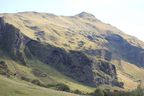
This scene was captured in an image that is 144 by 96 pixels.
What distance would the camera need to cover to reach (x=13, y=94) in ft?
512

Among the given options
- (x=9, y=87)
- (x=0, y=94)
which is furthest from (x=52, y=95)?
(x=0, y=94)

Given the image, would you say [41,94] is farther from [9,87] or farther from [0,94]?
[0,94]

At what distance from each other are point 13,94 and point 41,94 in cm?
2171

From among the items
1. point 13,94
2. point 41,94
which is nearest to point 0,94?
point 13,94

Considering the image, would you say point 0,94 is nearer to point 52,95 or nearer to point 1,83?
point 1,83

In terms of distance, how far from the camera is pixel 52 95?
18050 centimetres

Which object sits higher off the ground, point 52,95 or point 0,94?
point 0,94

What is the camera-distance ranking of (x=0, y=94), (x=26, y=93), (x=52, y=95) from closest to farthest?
(x=0, y=94), (x=26, y=93), (x=52, y=95)

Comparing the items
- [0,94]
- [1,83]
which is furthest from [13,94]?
[1,83]

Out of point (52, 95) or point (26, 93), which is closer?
point (26, 93)

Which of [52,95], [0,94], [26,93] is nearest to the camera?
[0,94]

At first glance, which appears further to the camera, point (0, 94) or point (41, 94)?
point (41, 94)

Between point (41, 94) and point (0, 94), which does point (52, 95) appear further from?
point (0, 94)

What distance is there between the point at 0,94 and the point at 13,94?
8271mm
